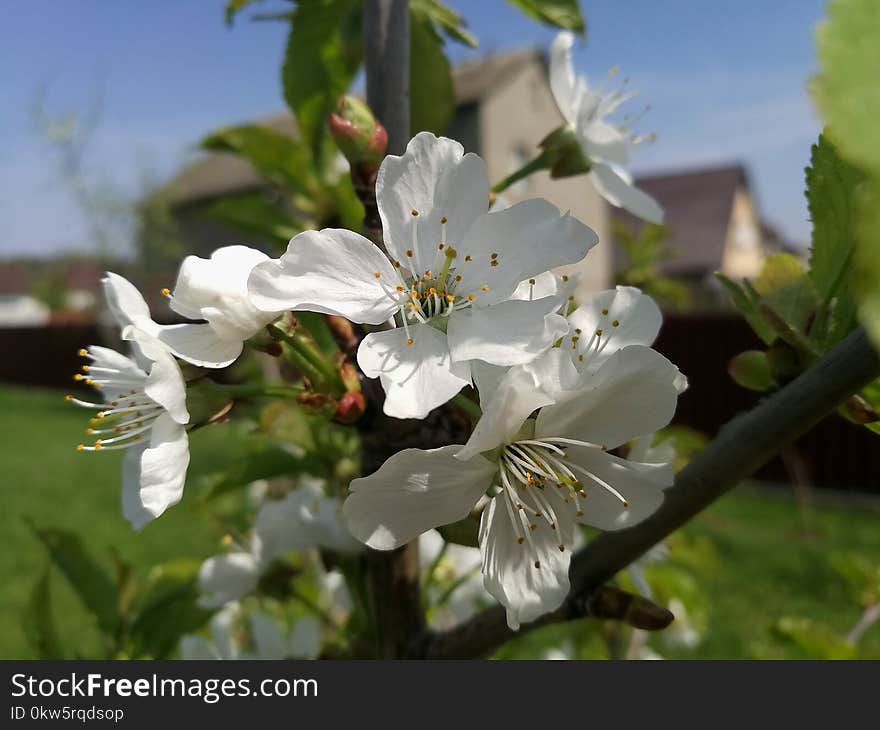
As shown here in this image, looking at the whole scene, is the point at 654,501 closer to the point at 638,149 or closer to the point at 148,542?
the point at 638,149

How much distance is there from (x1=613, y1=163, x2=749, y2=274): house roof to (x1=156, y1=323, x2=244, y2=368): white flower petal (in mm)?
19624

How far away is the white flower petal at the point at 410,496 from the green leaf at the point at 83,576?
683 mm

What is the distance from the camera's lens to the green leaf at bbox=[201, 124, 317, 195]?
3.99 ft

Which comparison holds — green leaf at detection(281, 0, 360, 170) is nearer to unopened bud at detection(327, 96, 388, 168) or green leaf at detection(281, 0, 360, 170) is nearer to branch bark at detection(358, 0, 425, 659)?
branch bark at detection(358, 0, 425, 659)

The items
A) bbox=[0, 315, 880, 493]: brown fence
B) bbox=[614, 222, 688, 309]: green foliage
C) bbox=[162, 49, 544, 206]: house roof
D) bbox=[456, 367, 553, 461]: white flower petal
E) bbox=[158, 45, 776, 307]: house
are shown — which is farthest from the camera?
bbox=[162, 49, 544, 206]: house roof

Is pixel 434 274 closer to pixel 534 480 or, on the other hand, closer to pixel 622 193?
pixel 534 480

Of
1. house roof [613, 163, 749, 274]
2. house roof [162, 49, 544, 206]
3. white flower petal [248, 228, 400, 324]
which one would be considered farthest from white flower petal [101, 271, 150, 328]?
house roof [613, 163, 749, 274]

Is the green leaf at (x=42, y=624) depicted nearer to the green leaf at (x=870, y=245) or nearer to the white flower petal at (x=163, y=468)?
the white flower petal at (x=163, y=468)

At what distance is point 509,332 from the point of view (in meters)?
0.55

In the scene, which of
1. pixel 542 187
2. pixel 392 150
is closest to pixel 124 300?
pixel 392 150

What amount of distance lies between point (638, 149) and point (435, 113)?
0.89 ft

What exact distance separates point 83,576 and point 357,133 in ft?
2.55

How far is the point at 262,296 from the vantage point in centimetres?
56

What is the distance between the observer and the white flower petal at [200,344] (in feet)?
2.04
